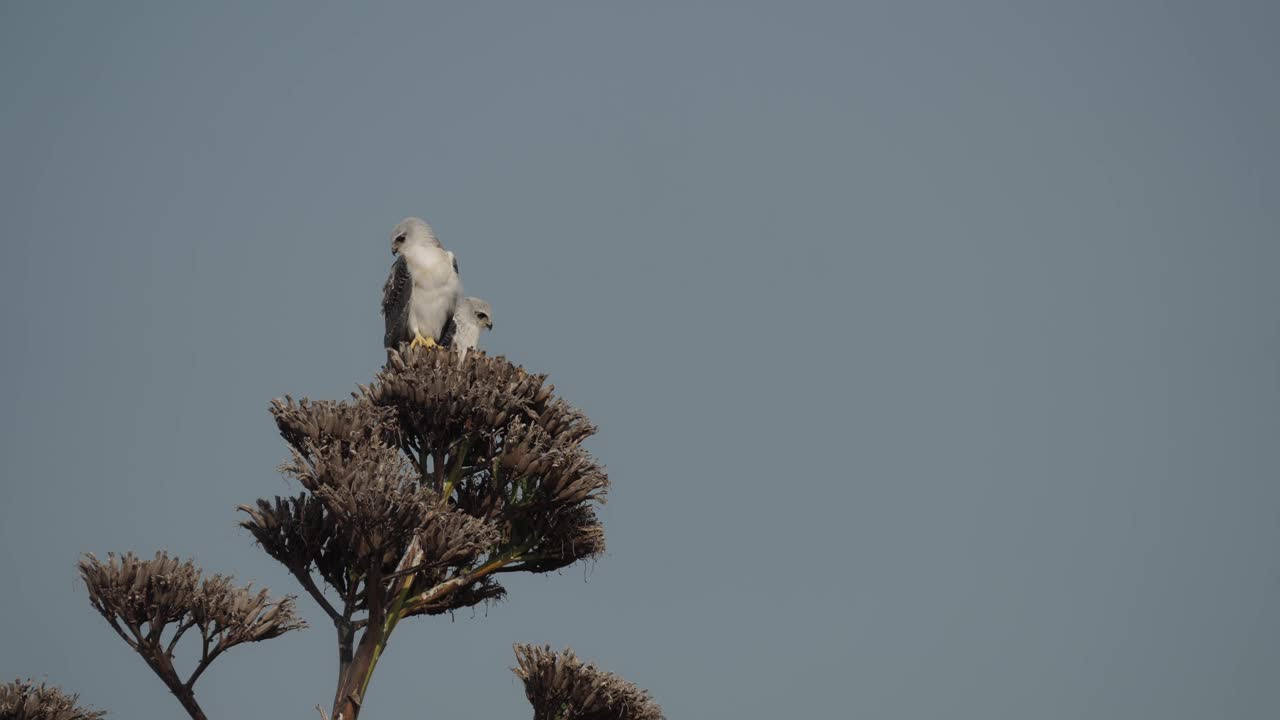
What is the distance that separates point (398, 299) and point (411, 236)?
0.98 m

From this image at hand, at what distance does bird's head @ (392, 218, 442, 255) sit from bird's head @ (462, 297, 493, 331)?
148cm

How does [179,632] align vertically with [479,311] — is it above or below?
below

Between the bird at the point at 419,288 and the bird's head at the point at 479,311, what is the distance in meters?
1.33

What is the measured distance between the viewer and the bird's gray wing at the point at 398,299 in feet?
62.5

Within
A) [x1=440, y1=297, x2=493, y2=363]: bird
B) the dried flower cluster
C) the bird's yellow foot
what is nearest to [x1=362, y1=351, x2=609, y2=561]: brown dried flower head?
the dried flower cluster

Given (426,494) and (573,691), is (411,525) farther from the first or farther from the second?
(573,691)

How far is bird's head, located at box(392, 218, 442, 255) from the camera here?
19266 millimetres

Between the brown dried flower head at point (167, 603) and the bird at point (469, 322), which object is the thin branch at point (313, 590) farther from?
the bird at point (469, 322)

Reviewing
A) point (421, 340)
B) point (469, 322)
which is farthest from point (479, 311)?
point (421, 340)

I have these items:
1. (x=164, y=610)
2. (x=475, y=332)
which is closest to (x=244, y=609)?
(x=164, y=610)

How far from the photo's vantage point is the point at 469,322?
20594 millimetres

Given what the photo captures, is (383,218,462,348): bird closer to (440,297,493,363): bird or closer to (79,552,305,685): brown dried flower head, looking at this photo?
(440,297,493,363): bird

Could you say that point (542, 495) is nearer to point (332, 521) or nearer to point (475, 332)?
point (332, 521)

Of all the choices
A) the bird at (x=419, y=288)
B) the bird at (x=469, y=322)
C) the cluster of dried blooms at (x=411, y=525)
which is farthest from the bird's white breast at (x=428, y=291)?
the cluster of dried blooms at (x=411, y=525)
